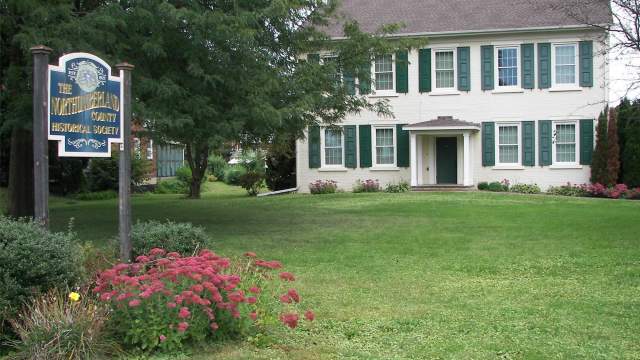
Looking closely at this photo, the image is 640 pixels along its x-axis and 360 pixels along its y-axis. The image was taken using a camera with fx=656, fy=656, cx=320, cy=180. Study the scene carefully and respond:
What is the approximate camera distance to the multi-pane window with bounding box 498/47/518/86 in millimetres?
25516

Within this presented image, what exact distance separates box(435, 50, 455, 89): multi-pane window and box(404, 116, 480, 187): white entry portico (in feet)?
4.42

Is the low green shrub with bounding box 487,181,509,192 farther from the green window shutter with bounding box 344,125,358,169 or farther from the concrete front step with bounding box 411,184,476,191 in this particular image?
the green window shutter with bounding box 344,125,358,169

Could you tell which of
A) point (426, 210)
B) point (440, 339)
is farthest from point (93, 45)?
point (426, 210)

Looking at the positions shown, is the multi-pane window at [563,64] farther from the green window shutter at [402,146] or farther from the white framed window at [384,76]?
the white framed window at [384,76]

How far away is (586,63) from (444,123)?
572cm

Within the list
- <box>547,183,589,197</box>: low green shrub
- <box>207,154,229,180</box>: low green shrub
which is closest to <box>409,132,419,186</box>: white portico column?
<box>547,183,589,197</box>: low green shrub

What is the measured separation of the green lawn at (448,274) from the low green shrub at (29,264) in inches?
57.7

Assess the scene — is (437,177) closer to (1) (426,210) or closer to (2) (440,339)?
(1) (426,210)

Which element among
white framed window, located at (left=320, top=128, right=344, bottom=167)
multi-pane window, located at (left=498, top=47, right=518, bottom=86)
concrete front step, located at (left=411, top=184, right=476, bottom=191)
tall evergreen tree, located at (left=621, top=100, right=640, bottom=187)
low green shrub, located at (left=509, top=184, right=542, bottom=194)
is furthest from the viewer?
white framed window, located at (left=320, top=128, right=344, bottom=167)

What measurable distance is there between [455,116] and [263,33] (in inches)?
547

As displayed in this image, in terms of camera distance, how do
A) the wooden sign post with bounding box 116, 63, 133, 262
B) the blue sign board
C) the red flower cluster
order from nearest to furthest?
the red flower cluster, the blue sign board, the wooden sign post with bounding box 116, 63, 133, 262

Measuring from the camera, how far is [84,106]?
6.80 meters

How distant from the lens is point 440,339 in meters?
5.98

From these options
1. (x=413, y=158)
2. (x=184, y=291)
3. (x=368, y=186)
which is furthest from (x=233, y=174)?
(x=184, y=291)
